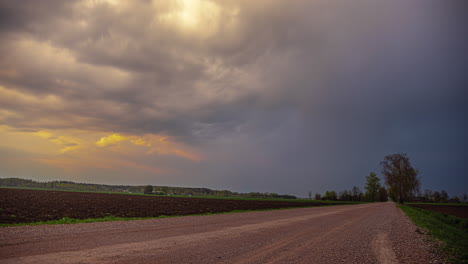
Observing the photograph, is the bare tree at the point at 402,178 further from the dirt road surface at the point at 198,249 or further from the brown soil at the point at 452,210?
the dirt road surface at the point at 198,249

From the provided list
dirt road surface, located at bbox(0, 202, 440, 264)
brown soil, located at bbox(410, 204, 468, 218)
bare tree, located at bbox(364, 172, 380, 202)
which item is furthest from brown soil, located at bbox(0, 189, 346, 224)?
bare tree, located at bbox(364, 172, 380, 202)

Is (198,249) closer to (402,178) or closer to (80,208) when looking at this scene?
(80,208)

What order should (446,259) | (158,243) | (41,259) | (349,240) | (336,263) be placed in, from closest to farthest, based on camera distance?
(41,259)
(336,263)
(446,259)
(158,243)
(349,240)

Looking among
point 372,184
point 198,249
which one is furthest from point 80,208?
point 372,184

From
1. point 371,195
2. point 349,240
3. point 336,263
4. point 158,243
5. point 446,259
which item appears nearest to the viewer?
point 336,263

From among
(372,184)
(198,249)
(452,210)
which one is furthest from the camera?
(372,184)

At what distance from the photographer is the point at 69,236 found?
13.0 meters

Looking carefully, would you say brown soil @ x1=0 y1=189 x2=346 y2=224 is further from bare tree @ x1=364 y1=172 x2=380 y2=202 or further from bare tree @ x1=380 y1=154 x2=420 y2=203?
bare tree @ x1=364 y1=172 x2=380 y2=202

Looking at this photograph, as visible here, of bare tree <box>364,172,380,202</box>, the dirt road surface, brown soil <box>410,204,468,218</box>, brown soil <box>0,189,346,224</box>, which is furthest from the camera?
bare tree <box>364,172,380,202</box>

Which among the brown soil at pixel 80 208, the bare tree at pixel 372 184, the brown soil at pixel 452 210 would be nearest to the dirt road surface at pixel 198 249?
the brown soil at pixel 80 208

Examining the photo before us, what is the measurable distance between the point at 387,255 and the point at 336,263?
3420 mm

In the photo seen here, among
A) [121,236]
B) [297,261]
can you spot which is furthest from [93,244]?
[297,261]

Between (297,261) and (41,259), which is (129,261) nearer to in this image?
(41,259)

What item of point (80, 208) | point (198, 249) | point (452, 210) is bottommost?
point (452, 210)
